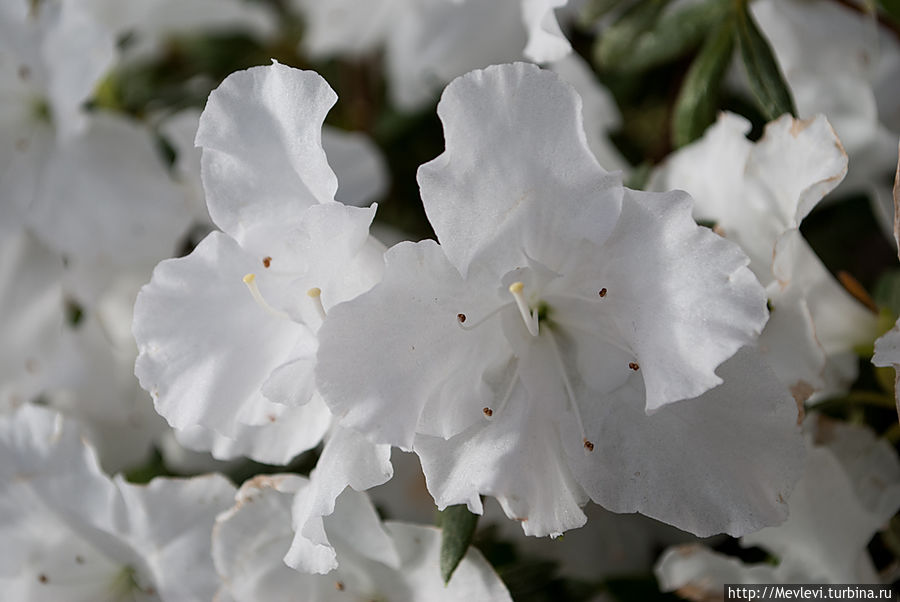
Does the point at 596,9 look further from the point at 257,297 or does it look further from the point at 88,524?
the point at 88,524

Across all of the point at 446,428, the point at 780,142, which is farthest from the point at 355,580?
the point at 780,142

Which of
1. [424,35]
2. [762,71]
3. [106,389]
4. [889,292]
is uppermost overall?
[762,71]

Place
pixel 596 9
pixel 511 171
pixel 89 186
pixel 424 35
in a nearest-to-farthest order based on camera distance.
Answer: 1. pixel 511 171
2. pixel 596 9
3. pixel 89 186
4. pixel 424 35

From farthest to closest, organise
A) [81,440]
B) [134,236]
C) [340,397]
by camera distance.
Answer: [134,236], [81,440], [340,397]

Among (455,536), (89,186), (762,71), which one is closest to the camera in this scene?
(455,536)

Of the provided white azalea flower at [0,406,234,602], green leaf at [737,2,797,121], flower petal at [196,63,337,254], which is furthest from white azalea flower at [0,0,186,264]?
green leaf at [737,2,797,121]

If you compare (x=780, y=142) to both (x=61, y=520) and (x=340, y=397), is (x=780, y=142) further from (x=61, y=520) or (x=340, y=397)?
(x=61, y=520)

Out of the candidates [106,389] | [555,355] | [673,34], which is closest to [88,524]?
[106,389]
